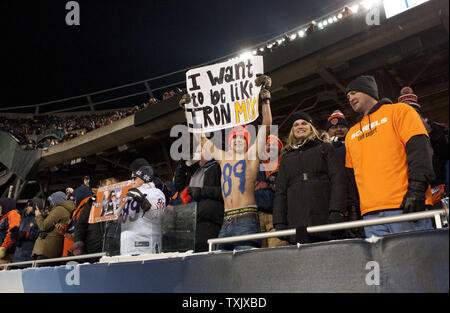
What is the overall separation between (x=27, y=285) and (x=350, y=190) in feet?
11.7

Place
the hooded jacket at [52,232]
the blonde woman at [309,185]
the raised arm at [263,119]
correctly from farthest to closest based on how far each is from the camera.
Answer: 1. the hooded jacket at [52,232]
2. the raised arm at [263,119]
3. the blonde woman at [309,185]

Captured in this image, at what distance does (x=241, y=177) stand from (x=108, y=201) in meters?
2.19

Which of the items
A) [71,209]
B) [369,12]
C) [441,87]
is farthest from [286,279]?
[441,87]

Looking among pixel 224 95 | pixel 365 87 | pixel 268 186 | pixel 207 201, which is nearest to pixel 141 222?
pixel 207 201

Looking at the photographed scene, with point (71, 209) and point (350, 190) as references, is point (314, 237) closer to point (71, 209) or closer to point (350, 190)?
point (350, 190)

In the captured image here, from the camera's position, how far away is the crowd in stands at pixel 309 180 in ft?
8.72

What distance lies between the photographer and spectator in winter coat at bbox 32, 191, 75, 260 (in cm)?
570

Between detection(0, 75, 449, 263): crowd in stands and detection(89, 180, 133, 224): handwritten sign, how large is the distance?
0.40 feet

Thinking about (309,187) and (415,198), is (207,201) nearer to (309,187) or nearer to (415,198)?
(309,187)

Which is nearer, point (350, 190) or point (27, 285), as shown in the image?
point (350, 190)

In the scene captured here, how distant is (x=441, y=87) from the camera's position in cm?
781

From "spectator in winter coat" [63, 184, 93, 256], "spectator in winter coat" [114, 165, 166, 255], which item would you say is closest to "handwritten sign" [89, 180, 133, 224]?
"spectator in winter coat" [63, 184, 93, 256]

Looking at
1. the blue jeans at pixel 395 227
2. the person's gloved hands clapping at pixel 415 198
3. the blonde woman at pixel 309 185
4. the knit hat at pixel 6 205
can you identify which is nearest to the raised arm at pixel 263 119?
the blonde woman at pixel 309 185

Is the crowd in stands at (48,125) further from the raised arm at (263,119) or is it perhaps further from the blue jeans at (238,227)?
the blue jeans at (238,227)
